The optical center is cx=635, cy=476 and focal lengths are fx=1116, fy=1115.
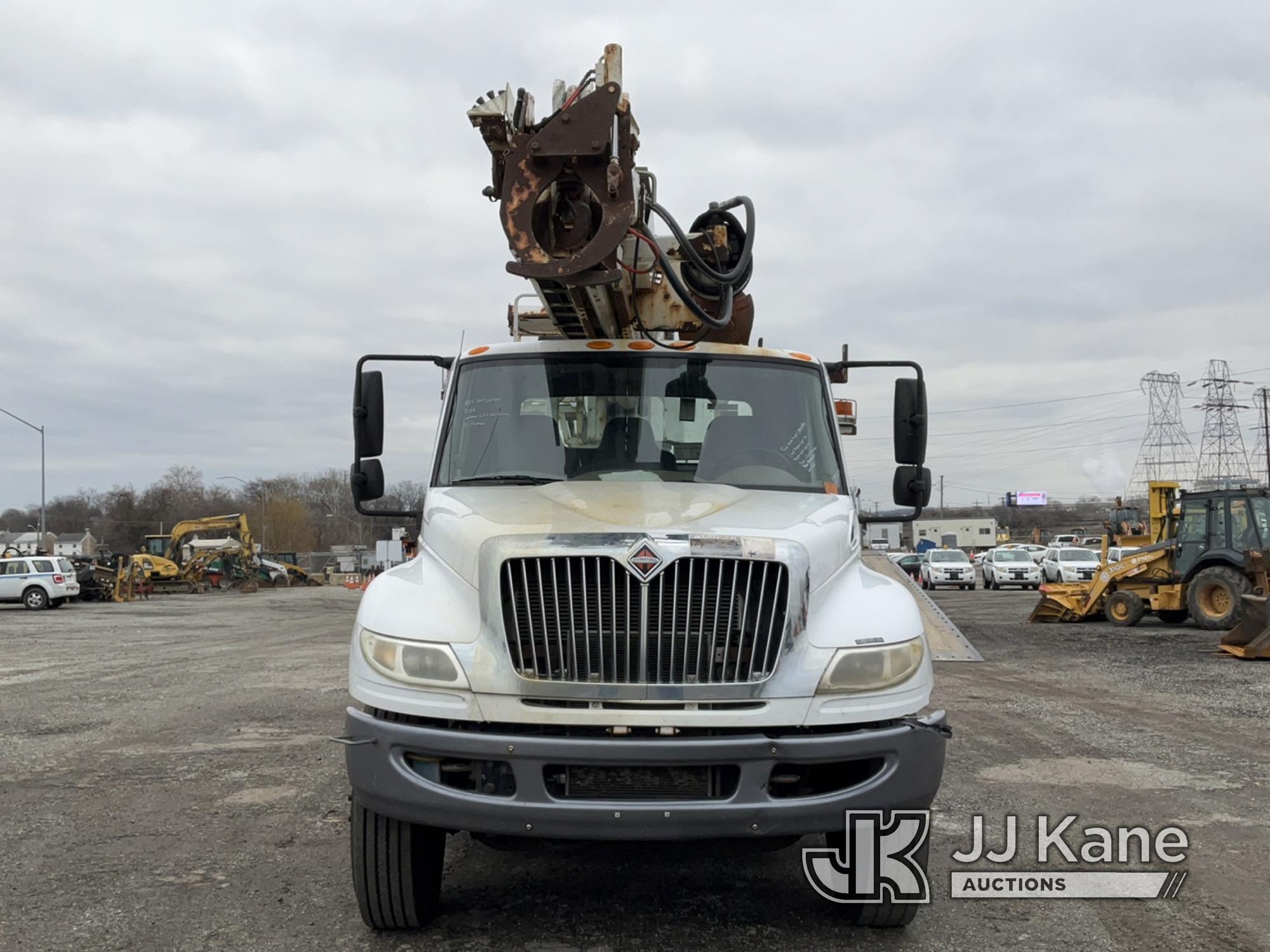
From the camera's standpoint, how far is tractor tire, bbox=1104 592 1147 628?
20.4 metres

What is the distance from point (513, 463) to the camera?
17.1 feet

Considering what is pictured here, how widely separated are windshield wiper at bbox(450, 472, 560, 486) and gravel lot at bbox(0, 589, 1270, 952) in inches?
64.8

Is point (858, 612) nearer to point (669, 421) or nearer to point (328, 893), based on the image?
point (669, 421)

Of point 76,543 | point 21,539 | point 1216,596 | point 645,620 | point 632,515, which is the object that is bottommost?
point 76,543

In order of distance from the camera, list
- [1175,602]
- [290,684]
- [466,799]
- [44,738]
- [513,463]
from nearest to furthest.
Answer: [466,799]
[513,463]
[44,738]
[290,684]
[1175,602]

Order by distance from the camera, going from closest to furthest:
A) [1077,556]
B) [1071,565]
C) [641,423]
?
[641,423]
[1071,565]
[1077,556]

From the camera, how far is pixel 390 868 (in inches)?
162

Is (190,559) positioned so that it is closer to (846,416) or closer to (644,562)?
(846,416)

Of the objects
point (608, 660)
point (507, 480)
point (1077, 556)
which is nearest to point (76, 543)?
point (1077, 556)

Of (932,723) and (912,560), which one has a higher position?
(932,723)

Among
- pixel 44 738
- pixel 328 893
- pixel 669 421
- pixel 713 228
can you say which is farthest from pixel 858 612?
pixel 44 738

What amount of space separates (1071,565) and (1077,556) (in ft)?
3.15

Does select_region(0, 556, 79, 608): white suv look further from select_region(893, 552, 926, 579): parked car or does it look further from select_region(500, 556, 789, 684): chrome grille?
select_region(500, 556, 789, 684): chrome grille

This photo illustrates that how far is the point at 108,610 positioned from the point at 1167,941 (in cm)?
3358
